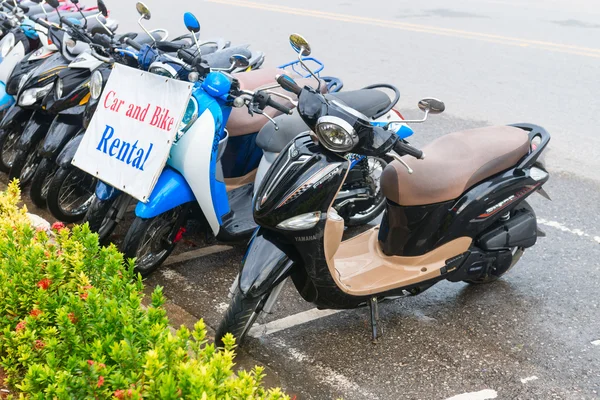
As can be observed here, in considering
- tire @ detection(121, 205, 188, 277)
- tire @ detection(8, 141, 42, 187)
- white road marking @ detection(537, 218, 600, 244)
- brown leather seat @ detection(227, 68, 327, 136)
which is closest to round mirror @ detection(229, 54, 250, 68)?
brown leather seat @ detection(227, 68, 327, 136)

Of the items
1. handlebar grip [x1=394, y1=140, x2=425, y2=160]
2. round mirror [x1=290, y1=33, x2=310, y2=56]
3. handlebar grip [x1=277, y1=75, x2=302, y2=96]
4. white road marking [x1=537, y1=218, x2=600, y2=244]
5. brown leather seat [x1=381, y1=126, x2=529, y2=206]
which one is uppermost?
round mirror [x1=290, y1=33, x2=310, y2=56]

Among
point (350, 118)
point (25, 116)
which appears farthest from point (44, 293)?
point (25, 116)

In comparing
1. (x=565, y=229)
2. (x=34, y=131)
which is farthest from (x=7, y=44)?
(x=565, y=229)

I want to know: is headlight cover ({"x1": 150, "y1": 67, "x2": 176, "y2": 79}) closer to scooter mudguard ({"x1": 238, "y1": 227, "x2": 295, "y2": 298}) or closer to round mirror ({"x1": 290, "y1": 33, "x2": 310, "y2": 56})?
round mirror ({"x1": 290, "y1": 33, "x2": 310, "y2": 56})

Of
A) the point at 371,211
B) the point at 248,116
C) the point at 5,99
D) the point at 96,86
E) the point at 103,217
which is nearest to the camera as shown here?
the point at 103,217

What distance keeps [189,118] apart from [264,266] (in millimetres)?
1256

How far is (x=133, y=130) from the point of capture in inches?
183

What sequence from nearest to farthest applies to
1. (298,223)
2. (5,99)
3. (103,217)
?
(298,223), (103,217), (5,99)

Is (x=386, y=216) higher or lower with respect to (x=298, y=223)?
lower

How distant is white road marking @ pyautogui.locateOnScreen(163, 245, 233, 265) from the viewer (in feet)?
16.9

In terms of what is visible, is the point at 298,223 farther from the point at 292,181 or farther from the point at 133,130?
the point at 133,130

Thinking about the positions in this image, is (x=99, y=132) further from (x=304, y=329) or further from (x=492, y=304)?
(x=492, y=304)

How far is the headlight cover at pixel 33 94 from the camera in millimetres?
5707

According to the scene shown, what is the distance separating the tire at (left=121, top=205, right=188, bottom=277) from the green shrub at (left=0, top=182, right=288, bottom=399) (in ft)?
3.11
